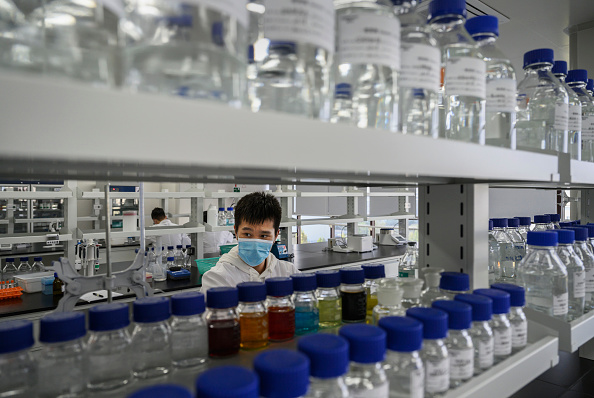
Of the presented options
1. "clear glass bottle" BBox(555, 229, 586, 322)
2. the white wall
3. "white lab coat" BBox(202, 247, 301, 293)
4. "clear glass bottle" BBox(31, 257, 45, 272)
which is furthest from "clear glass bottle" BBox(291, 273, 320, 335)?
the white wall

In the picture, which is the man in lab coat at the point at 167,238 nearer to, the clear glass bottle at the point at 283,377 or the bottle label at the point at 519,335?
the bottle label at the point at 519,335

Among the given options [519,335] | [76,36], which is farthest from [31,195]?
[519,335]

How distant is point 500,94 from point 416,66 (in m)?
0.32

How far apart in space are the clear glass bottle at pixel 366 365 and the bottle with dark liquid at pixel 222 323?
26cm

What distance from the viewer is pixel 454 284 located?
944mm

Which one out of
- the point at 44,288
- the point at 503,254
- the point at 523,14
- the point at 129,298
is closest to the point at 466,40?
the point at 503,254

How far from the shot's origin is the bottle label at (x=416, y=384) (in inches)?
25.2

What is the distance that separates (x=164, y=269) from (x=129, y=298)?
0.57 metres

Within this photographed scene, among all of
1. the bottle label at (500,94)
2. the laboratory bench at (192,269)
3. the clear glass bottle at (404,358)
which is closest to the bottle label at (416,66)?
the bottle label at (500,94)

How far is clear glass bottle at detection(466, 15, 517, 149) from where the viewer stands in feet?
2.76

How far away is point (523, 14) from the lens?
2242 mm

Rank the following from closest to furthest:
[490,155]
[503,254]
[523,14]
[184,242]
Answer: [490,155], [503,254], [523,14], [184,242]

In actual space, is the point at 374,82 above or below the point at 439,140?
above

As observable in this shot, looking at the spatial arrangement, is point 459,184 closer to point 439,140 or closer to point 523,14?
point 439,140
